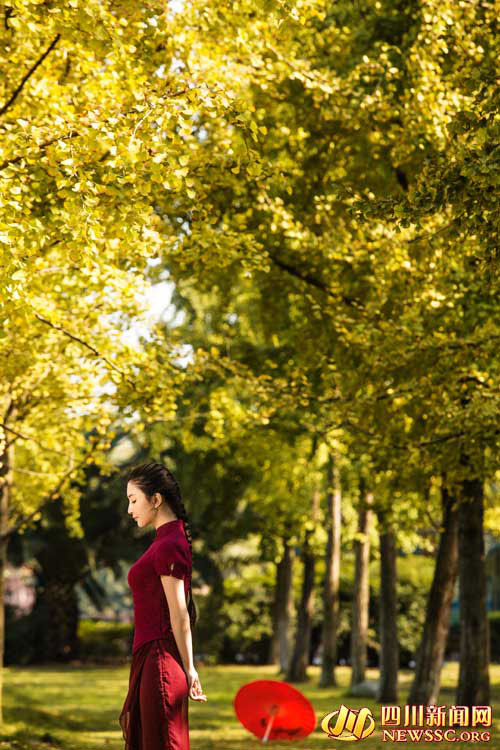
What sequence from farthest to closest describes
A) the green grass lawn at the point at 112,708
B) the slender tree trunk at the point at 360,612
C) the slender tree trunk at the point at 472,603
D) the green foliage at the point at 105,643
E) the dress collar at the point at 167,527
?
the green foliage at the point at 105,643 → the slender tree trunk at the point at 360,612 → the slender tree trunk at the point at 472,603 → the green grass lawn at the point at 112,708 → the dress collar at the point at 167,527

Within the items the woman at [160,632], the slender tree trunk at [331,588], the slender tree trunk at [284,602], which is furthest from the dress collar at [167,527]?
the slender tree trunk at [284,602]

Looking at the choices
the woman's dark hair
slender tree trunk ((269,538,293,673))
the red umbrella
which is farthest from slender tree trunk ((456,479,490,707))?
slender tree trunk ((269,538,293,673))

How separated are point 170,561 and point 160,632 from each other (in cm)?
36

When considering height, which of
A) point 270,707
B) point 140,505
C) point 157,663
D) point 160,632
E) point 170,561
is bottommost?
point 270,707

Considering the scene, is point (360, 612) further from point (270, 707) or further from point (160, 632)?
point (160, 632)

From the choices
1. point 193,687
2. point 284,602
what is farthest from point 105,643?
point 193,687

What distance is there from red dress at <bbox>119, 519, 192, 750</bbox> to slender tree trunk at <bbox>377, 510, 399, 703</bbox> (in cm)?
1309

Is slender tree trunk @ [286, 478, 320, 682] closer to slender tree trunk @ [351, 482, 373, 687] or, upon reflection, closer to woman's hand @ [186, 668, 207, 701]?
slender tree trunk @ [351, 482, 373, 687]

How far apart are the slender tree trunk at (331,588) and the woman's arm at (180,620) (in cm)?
1719

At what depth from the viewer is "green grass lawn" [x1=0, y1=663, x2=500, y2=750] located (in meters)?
12.6

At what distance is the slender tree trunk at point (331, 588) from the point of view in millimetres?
22219

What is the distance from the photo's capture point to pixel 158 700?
480cm

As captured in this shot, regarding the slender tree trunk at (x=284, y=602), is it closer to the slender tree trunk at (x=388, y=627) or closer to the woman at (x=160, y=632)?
the slender tree trunk at (x=388, y=627)

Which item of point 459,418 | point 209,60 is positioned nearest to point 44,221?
point 209,60
